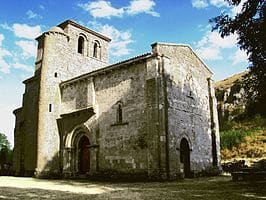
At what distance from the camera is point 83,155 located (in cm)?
2294

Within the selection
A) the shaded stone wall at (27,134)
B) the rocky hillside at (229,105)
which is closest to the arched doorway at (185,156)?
the shaded stone wall at (27,134)

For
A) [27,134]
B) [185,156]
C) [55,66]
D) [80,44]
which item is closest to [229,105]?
[80,44]

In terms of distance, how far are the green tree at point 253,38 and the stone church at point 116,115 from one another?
22.9 feet

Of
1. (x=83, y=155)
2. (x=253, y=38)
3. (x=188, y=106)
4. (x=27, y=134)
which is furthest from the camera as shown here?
(x=27, y=134)

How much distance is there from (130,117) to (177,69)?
16.1ft

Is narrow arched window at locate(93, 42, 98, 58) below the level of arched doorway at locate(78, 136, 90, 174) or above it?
above

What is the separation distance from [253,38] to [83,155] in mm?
16192

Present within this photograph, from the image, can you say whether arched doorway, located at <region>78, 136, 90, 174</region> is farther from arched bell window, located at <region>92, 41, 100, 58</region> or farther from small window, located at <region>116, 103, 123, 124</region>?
arched bell window, located at <region>92, 41, 100, 58</region>

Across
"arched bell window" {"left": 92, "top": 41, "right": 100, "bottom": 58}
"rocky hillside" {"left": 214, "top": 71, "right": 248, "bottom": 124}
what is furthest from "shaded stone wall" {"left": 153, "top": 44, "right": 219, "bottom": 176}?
"rocky hillside" {"left": 214, "top": 71, "right": 248, "bottom": 124}

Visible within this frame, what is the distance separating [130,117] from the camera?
1939 centimetres

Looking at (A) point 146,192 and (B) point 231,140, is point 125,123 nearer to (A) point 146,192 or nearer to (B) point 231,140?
(A) point 146,192

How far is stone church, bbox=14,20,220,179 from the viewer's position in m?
18.4

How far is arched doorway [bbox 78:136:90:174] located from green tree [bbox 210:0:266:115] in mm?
13883

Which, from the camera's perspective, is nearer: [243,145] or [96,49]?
[96,49]
